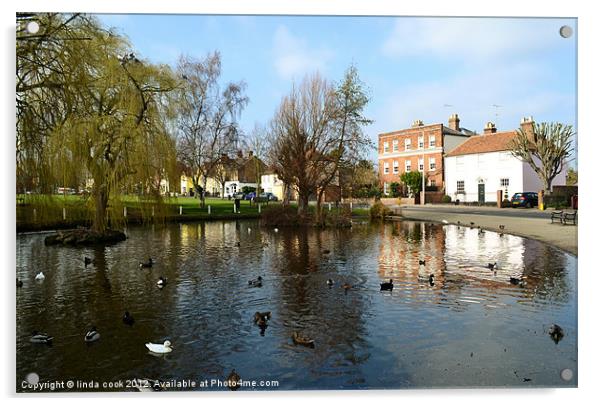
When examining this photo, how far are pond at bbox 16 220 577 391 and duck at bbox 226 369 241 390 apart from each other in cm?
10

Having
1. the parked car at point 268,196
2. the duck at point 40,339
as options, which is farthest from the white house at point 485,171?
the duck at point 40,339

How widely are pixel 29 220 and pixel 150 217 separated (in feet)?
17.5

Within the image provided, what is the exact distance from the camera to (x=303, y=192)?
19875 mm

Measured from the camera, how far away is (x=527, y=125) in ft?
28.3

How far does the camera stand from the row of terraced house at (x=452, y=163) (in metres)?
17.3

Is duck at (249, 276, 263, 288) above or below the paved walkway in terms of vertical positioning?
below

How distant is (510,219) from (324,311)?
16.0m

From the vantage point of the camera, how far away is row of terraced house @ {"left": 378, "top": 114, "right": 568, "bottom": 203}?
56.7 ft

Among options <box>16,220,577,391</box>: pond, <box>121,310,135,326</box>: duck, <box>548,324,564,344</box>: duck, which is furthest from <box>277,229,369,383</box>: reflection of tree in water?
<box>548,324,564,344</box>: duck

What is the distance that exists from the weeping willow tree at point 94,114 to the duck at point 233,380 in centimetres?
410

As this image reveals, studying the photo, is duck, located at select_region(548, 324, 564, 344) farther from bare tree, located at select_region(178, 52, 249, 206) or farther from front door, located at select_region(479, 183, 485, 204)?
front door, located at select_region(479, 183, 485, 204)

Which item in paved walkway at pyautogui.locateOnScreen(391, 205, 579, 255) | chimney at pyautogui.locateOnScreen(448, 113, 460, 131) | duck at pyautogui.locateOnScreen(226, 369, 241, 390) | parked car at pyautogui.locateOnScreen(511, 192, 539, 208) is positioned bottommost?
duck at pyautogui.locateOnScreen(226, 369, 241, 390)

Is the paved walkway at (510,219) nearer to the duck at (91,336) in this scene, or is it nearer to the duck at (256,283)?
the duck at (256,283)

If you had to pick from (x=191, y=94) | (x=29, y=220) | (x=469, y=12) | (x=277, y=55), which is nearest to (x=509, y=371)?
(x=469, y=12)
